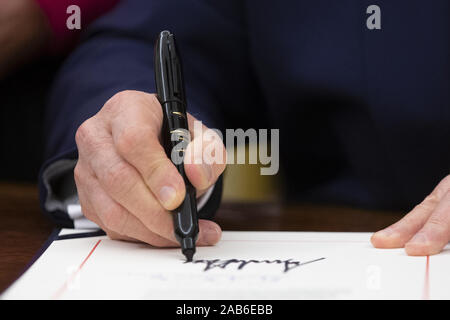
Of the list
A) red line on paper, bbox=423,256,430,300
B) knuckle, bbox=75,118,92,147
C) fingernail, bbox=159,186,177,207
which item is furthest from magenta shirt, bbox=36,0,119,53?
red line on paper, bbox=423,256,430,300

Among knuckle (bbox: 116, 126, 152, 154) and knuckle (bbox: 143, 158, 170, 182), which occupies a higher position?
knuckle (bbox: 116, 126, 152, 154)

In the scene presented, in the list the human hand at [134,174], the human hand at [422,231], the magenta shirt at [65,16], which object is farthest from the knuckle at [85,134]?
the magenta shirt at [65,16]

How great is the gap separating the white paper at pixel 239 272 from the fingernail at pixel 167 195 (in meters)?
0.04

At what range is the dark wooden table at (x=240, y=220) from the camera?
46cm

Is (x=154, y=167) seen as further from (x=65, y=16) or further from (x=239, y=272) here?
(x=65, y=16)

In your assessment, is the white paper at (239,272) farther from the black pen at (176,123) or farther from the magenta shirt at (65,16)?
the magenta shirt at (65,16)

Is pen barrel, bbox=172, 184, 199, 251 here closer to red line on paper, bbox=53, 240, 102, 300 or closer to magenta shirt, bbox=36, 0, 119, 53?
red line on paper, bbox=53, 240, 102, 300

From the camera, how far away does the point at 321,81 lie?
68cm

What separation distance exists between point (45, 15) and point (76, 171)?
14.6 inches

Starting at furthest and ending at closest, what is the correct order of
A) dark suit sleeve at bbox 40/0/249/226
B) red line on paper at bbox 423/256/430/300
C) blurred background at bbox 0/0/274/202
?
blurred background at bbox 0/0/274/202 → dark suit sleeve at bbox 40/0/249/226 → red line on paper at bbox 423/256/430/300

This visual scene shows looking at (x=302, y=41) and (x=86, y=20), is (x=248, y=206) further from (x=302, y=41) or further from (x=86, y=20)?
(x=86, y=20)

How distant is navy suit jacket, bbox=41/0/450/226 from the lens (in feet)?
2.12

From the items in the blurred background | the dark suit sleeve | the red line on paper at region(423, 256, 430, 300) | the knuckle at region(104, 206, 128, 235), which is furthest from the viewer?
the blurred background
